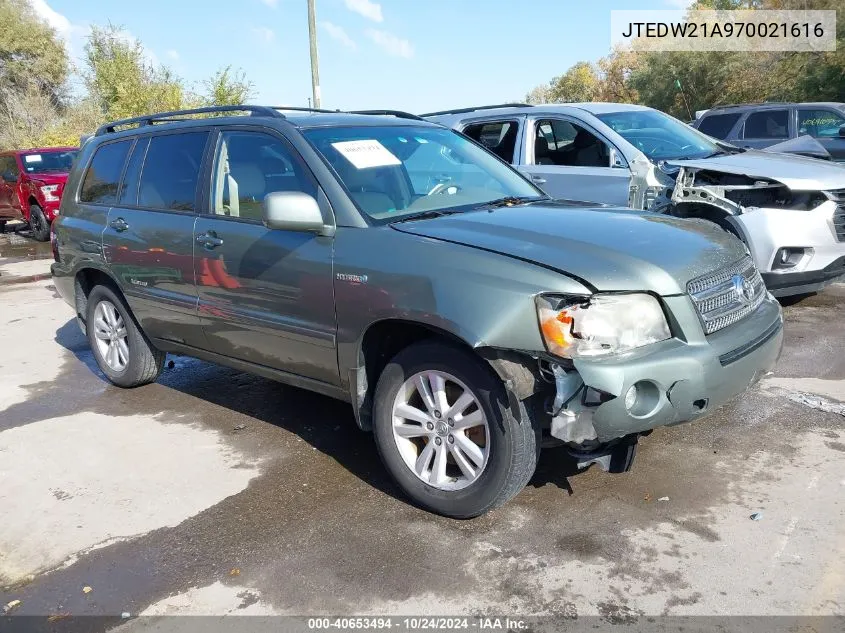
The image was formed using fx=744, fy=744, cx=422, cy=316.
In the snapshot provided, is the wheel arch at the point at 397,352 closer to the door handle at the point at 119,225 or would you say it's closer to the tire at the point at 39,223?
the door handle at the point at 119,225

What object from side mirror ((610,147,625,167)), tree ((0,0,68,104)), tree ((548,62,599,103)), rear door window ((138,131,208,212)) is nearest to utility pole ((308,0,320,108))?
side mirror ((610,147,625,167))

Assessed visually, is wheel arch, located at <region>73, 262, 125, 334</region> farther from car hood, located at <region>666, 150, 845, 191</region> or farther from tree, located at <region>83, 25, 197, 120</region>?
tree, located at <region>83, 25, 197, 120</region>

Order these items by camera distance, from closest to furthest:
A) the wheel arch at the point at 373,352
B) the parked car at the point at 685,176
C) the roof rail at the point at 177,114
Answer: the wheel arch at the point at 373,352 → the roof rail at the point at 177,114 → the parked car at the point at 685,176

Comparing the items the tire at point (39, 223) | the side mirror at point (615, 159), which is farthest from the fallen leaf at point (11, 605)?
the tire at point (39, 223)

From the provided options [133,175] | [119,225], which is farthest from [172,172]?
[119,225]

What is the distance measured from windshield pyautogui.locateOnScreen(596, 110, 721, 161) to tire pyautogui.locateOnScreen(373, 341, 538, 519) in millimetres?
4740

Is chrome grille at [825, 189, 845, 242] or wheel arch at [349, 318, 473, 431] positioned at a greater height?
chrome grille at [825, 189, 845, 242]

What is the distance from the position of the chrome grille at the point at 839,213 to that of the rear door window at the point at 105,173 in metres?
5.63

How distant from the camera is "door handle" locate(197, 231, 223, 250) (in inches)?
167

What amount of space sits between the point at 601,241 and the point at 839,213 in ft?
13.5

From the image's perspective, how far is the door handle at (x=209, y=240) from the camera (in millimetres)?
4246

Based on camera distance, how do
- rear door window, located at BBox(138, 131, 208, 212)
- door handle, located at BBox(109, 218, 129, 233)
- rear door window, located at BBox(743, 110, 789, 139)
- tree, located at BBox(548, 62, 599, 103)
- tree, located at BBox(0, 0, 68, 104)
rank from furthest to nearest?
1. tree, located at BBox(548, 62, 599, 103)
2. tree, located at BBox(0, 0, 68, 104)
3. rear door window, located at BBox(743, 110, 789, 139)
4. door handle, located at BBox(109, 218, 129, 233)
5. rear door window, located at BBox(138, 131, 208, 212)

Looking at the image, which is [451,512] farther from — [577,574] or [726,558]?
[726,558]

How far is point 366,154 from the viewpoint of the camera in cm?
405
